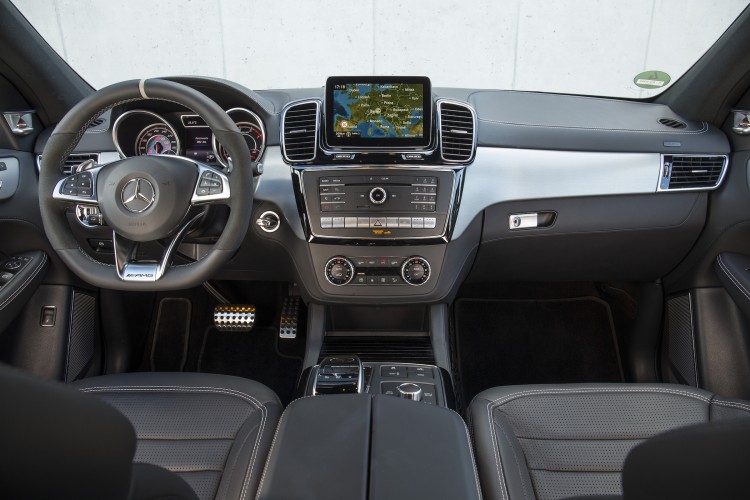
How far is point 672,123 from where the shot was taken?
2.22 metres

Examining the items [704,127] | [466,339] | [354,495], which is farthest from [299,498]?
[704,127]

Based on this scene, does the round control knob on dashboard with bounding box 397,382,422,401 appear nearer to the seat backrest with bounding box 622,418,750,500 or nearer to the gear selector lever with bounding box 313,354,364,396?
the gear selector lever with bounding box 313,354,364,396

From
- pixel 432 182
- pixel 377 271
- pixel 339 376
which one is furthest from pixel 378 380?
pixel 432 182

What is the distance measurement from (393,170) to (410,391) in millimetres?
733

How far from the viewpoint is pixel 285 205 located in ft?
6.76

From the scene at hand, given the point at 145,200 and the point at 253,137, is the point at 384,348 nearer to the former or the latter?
the point at 253,137

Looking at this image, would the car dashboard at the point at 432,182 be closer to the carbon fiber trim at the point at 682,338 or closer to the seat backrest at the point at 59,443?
the carbon fiber trim at the point at 682,338

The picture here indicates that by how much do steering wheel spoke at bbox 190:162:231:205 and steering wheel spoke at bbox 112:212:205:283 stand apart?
9 cm

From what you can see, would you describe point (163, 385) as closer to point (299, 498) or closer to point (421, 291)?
point (299, 498)

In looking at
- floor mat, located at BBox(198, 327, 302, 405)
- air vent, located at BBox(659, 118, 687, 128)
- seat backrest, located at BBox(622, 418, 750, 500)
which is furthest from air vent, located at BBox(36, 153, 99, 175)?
air vent, located at BBox(659, 118, 687, 128)

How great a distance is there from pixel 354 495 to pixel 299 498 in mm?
112

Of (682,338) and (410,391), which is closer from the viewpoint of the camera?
(410,391)

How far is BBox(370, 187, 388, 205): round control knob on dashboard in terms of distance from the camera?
199 cm

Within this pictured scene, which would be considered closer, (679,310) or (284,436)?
(284,436)
